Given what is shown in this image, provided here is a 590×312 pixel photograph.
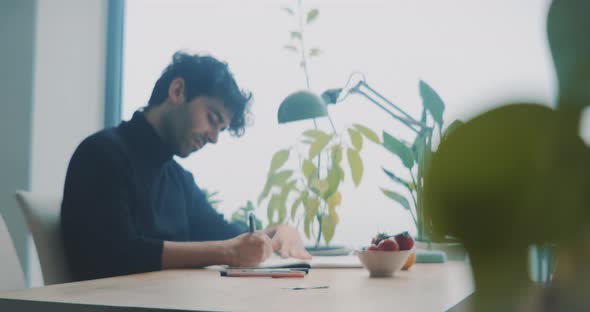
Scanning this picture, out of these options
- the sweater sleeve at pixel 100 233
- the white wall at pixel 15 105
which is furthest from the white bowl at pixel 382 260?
the white wall at pixel 15 105

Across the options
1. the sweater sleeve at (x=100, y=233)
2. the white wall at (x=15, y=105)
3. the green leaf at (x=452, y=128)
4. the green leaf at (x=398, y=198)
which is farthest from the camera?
the white wall at (x=15, y=105)

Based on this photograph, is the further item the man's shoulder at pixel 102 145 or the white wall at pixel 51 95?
the white wall at pixel 51 95

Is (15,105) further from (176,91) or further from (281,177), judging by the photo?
(281,177)

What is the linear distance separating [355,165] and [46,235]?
1366 mm

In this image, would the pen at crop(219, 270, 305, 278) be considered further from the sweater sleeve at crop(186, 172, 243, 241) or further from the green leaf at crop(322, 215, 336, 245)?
the green leaf at crop(322, 215, 336, 245)

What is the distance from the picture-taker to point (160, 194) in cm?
199

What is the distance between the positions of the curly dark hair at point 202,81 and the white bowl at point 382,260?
930 mm

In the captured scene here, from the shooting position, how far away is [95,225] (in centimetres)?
150

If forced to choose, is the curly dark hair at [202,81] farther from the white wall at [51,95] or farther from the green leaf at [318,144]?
the white wall at [51,95]

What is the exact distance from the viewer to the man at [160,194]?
58.2 inches

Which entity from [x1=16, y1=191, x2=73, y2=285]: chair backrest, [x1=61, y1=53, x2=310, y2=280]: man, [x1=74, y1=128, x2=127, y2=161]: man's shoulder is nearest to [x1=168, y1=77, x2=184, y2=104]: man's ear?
[x1=61, y1=53, x2=310, y2=280]: man

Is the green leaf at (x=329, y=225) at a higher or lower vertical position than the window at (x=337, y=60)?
lower

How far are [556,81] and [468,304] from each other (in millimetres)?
39

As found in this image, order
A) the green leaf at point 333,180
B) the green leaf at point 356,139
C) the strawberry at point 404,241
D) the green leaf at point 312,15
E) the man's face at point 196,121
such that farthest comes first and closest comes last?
1. the green leaf at point 312,15
2. the green leaf at point 356,139
3. the green leaf at point 333,180
4. the man's face at point 196,121
5. the strawberry at point 404,241
